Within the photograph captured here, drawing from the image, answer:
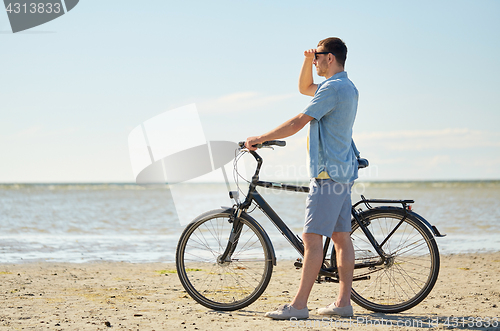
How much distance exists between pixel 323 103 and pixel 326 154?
0.40 meters

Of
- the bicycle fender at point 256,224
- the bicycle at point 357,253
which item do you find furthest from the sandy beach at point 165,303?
the bicycle fender at point 256,224

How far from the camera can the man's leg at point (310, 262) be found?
3699 mm

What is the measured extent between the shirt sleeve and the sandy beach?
5.29 feet

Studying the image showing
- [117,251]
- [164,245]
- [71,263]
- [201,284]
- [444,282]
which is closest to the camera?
[201,284]

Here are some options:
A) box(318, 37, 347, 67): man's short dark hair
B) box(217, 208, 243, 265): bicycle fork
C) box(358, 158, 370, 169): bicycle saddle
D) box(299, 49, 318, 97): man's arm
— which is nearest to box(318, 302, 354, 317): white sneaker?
box(217, 208, 243, 265): bicycle fork

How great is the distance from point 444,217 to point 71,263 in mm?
9988

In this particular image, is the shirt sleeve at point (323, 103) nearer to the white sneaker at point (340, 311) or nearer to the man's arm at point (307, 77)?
the man's arm at point (307, 77)

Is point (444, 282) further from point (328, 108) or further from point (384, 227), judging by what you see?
point (328, 108)

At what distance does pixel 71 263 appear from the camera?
668 cm

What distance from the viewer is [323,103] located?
356cm

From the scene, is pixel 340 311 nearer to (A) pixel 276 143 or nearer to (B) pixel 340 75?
(A) pixel 276 143

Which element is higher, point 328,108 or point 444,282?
point 328,108

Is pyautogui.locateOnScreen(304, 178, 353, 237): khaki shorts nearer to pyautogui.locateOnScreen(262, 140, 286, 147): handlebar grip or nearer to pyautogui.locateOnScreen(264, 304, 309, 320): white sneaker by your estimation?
pyautogui.locateOnScreen(262, 140, 286, 147): handlebar grip

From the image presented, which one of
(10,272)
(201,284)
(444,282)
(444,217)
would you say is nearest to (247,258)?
(201,284)
